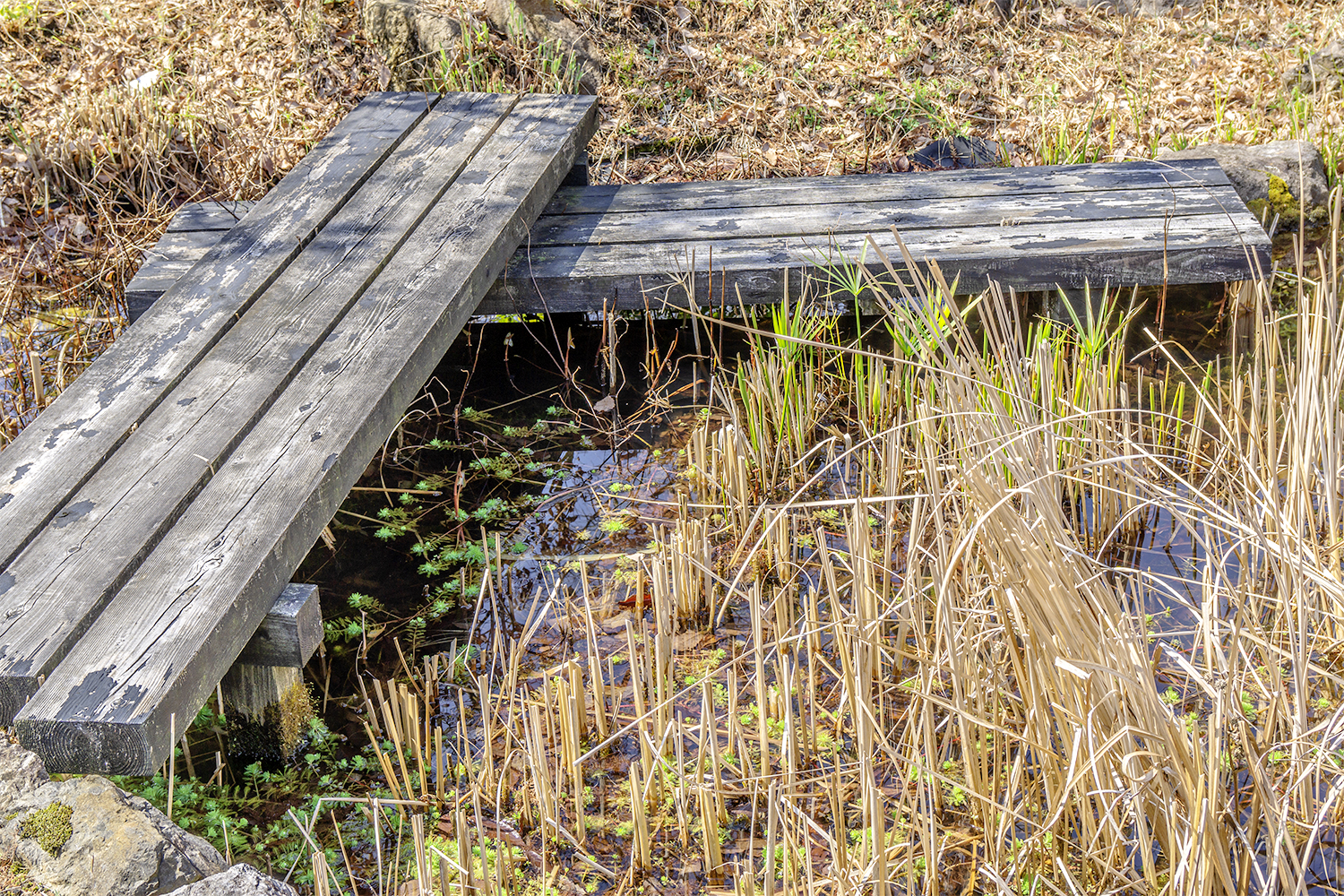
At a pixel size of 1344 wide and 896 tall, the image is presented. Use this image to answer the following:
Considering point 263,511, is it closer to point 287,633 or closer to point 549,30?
point 287,633

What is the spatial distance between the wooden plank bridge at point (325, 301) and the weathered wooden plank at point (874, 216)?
0.04 feet

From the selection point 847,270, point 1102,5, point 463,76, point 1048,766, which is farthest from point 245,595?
point 1102,5

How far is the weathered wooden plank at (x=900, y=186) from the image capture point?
159 inches

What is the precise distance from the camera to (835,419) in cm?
363

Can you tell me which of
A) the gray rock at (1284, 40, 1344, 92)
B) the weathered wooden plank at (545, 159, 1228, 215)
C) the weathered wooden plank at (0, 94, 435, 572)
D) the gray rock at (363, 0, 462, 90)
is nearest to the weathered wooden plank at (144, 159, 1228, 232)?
the weathered wooden plank at (545, 159, 1228, 215)

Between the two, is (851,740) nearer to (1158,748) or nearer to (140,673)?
(1158,748)

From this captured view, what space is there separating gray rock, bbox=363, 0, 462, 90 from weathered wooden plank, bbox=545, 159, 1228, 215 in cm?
201

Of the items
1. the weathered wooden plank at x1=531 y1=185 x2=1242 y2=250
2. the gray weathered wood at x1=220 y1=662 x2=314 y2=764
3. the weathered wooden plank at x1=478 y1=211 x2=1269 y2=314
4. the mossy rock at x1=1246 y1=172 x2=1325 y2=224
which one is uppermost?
the weathered wooden plank at x1=531 y1=185 x2=1242 y2=250

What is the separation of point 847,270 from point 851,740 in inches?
62.3

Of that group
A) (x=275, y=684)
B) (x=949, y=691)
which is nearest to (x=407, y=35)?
(x=275, y=684)

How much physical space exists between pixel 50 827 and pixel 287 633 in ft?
2.01

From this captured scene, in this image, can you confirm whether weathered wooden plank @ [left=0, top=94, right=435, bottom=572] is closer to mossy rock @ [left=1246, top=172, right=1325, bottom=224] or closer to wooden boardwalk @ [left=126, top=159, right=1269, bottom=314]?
wooden boardwalk @ [left=126, top=159, right=1269, bottom=314]

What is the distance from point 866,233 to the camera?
3424 mm

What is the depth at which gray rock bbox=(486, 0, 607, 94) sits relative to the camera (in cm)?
591
